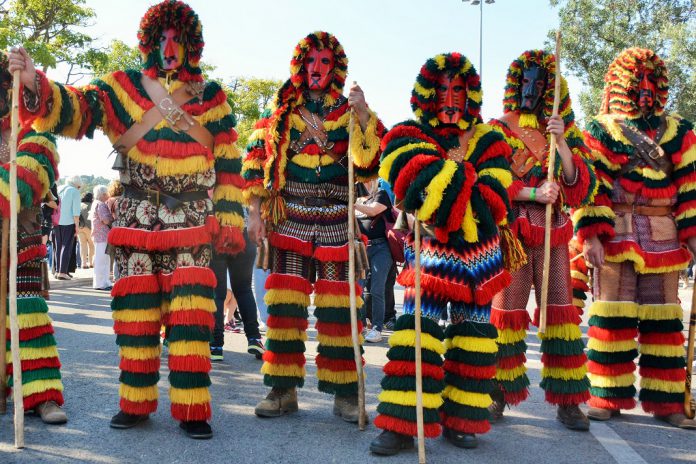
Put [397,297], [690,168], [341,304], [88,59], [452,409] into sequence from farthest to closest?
[88,59] < [397,297] < [690,168] < [341,304] < [452,409]

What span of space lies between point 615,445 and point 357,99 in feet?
9.01

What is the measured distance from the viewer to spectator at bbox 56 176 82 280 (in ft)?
41.8

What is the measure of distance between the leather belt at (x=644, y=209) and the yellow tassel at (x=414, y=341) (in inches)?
76.3

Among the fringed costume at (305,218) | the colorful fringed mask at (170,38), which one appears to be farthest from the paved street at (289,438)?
the colorful fringed mask at (170,38)

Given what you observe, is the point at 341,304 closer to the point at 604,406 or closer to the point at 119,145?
the point at 119,145

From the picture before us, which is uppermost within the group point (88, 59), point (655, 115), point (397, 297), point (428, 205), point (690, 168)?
point (88, 59)

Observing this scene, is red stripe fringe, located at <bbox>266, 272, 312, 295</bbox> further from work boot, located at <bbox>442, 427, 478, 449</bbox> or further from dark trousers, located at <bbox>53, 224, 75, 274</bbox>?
dark trousers, located at <bbox>53, 224, 75, 274</bbox>

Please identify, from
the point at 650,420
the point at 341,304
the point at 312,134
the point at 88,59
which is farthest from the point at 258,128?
the point at 88,59

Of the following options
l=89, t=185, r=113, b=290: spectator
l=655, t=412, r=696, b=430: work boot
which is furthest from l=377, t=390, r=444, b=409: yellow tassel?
l=89, t=185, r=113, b=290: spectator

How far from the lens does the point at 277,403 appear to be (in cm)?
457

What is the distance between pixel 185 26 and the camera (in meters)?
4.16

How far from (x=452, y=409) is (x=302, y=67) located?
2.45 meters

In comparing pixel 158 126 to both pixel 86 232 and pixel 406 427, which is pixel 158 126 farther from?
pixel 86 232

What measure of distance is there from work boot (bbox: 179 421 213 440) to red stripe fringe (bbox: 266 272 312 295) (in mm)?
1006
